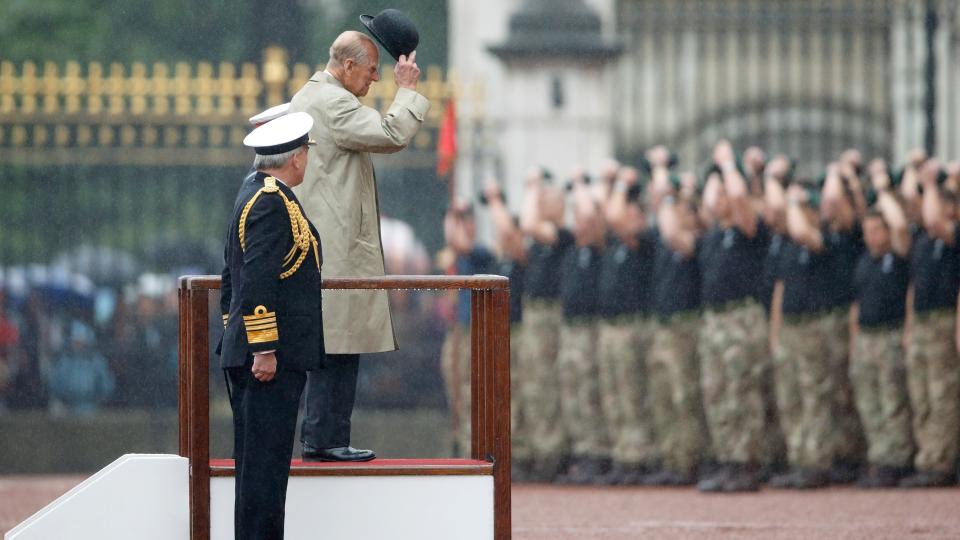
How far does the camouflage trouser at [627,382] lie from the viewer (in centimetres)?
1230

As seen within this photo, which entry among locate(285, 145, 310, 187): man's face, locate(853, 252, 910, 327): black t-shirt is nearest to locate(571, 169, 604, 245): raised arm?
locate(853, 252, 910, 327): black t-shirt

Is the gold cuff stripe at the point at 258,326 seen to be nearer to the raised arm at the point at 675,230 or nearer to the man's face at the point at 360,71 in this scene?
the man's face at the point at 360,71

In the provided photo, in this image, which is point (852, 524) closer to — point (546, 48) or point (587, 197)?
point (587, 197)

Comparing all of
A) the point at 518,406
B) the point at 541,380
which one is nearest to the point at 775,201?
the point at 541,380

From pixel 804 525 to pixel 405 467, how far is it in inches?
136

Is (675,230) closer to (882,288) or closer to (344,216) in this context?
(882,288)

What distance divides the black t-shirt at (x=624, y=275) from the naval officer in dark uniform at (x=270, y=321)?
5825 millimetres

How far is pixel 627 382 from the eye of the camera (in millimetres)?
12359

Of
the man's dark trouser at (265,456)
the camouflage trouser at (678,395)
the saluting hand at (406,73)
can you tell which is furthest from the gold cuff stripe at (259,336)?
the camouflage trouser at (678,395)

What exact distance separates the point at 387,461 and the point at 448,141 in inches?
272

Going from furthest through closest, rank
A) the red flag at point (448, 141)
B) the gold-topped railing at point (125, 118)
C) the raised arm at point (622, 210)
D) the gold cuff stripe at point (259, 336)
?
the gold-topped railing at point (125, 118)
the red flag at point (448, 141)
the raised arm at point (622, 210)
the gold cuff stripe at point (259, 336)

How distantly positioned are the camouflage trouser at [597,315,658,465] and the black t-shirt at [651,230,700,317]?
33 centimetres

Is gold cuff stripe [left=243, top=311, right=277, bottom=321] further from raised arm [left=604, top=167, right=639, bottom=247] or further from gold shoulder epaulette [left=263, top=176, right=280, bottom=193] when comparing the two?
raised arm [left=604, top=167, right=639, bottom=247]

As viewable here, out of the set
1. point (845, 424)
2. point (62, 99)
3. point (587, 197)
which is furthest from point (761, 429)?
point (62, 99)
